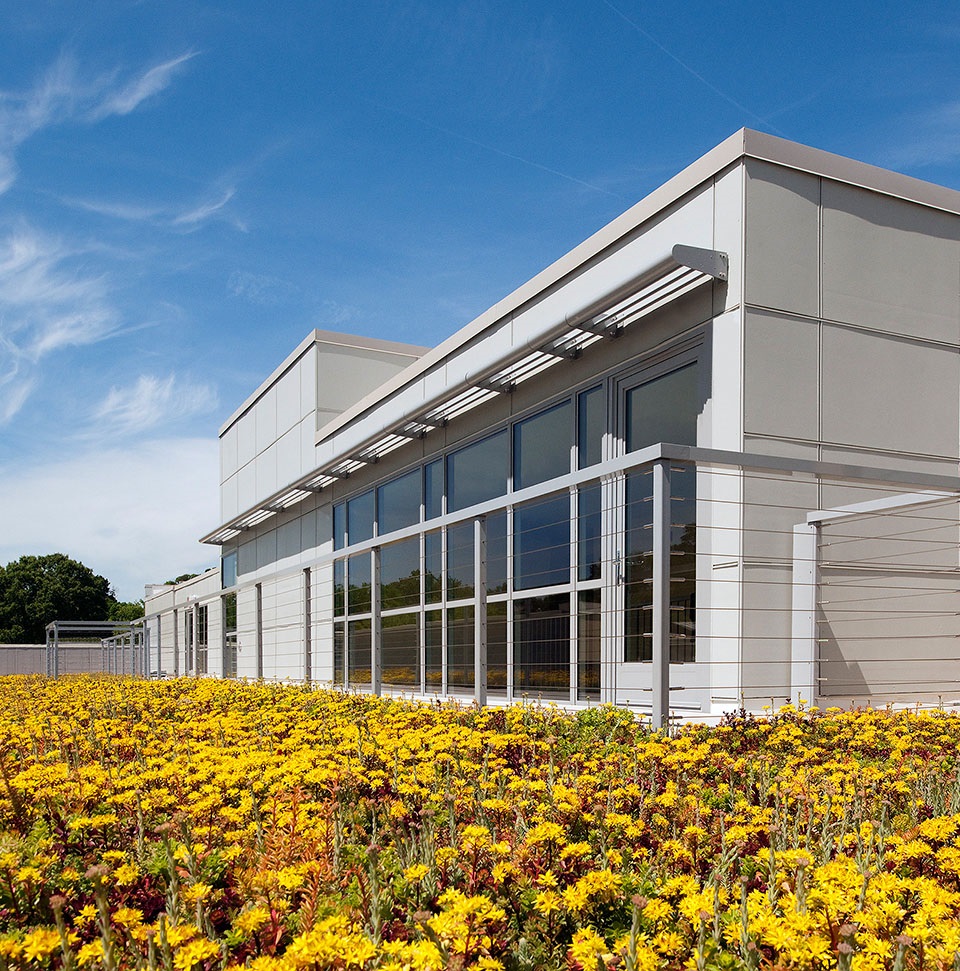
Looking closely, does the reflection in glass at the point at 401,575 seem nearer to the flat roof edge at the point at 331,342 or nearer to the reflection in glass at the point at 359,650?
the reflection in glass at the point at 359,650

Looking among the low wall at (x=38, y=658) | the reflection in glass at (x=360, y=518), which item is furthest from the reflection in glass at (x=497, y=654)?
the low wall at (x=38, y=658)

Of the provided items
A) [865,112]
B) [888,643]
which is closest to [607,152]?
[865,112]

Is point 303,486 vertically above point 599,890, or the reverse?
point 303,486

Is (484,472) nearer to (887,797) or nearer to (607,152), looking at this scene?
(607,152)

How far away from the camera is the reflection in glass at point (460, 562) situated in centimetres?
1207

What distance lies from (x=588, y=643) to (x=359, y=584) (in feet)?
24.1

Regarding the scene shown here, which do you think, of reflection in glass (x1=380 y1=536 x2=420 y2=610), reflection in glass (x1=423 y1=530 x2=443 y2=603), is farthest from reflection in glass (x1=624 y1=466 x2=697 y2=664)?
reflection in glass (x1=380 y1=536 x2=420 y2=610)

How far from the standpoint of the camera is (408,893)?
7.66 ft

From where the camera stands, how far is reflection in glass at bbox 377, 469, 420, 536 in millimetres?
14305

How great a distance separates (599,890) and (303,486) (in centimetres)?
1612

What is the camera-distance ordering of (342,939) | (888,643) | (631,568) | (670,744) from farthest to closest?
(631,568), (888,643), (670,744), (342,939)

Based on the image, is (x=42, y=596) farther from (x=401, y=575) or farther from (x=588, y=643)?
(x=588, y=643)

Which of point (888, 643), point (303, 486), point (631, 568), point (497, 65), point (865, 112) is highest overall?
point (497, 65)

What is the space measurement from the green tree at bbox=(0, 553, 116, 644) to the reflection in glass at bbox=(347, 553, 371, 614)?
54659 millimetres
